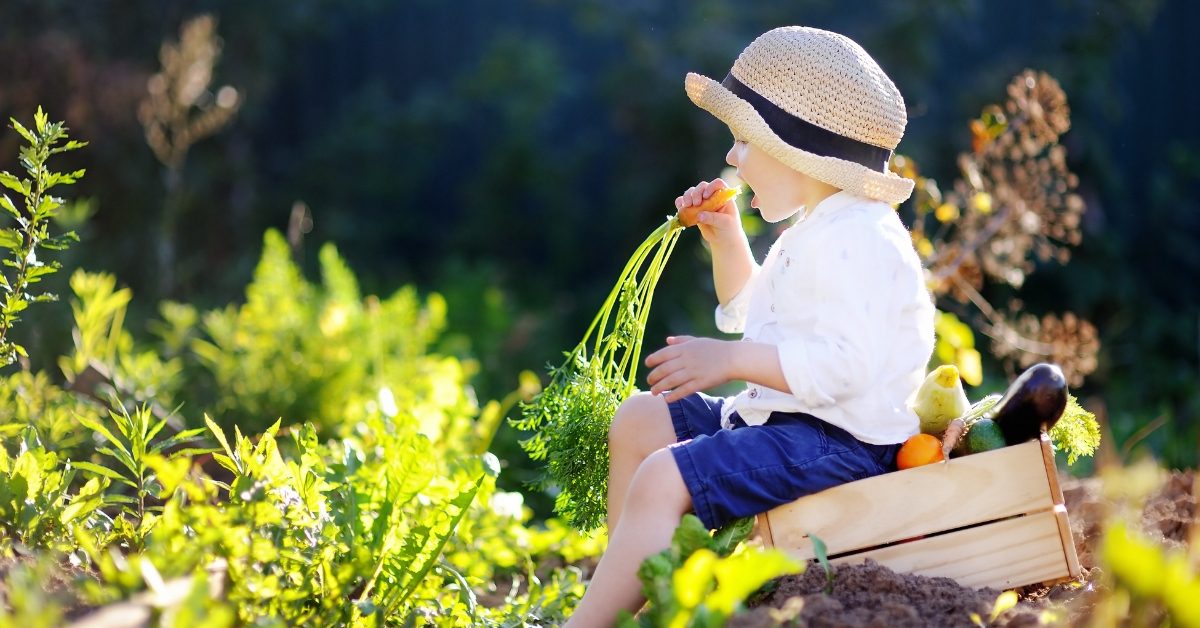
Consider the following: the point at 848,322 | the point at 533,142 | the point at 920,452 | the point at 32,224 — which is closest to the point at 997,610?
the point at 920,452

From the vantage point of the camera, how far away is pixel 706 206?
2.33 meters

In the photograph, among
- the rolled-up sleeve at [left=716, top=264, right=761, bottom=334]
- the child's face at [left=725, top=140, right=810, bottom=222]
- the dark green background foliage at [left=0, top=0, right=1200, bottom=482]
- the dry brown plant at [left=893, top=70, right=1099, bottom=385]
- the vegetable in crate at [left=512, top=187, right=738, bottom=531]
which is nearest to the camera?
the child's face at [left=725, top=140, right=810, bottom=222]

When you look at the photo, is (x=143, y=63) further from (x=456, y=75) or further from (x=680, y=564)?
(x=680, y=564)

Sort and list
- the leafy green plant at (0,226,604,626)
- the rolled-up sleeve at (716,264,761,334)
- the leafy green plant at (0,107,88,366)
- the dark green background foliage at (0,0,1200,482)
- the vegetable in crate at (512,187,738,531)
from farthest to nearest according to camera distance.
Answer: the dark green background foliage at (0,0,1200,482), the rolled-up sleeve at (716,264,761,334), the vegetable in crate at (512,187,738,531), the leafy green plant at (0,107,88,366), the leafy green plant at (0,226,604,626)

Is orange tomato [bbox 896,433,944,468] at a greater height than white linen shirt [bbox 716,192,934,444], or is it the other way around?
white linen shirt [bbox 716,192,934,444]

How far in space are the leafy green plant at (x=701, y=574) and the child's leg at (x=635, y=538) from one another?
55 mm

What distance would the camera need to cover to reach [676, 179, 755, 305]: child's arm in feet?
7.63

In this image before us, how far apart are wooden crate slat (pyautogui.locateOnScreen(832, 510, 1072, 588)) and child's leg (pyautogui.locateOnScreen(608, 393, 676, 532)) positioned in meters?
0.41

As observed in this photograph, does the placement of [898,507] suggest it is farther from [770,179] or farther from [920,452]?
[770,179]

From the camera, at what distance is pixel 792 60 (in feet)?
6.76

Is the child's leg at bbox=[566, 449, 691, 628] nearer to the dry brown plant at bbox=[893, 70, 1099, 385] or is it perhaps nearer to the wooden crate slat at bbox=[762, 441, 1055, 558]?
the wooden crate slat at bbox=[762, 441, 1055, 558]

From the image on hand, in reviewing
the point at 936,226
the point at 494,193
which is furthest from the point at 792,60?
the point at 494,193

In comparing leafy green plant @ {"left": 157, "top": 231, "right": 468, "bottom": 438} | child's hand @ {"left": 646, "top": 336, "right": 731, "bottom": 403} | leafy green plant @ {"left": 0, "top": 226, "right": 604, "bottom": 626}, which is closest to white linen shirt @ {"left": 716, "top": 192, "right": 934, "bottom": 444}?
child's hand @ {"left": 646, "top": 336, "right": 731, "bottom": 403}

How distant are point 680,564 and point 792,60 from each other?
93 cm
